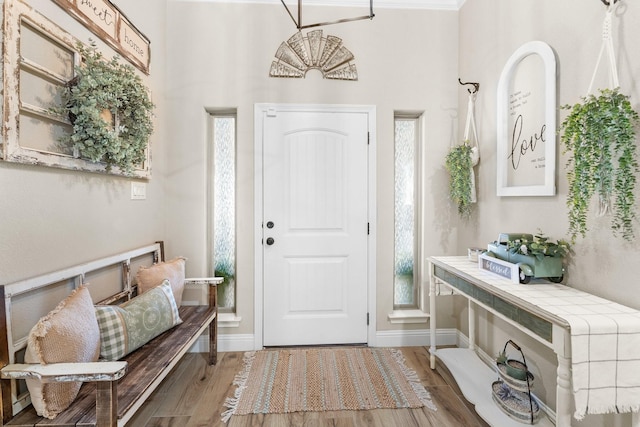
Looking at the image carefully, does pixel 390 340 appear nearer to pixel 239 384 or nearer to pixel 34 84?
pixel 239 384

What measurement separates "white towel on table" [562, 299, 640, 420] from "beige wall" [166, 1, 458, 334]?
62.5 inches

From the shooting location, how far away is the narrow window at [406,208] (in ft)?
9.07

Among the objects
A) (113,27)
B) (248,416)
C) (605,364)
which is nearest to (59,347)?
(248,416)

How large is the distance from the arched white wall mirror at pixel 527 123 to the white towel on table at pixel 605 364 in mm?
771

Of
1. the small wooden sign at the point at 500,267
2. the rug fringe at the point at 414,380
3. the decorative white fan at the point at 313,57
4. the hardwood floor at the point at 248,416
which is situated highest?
the decorative white fan at the point at 313,57

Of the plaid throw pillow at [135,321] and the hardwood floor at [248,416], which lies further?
the hardwood floor at [248,416]

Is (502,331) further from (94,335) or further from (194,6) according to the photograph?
(194,6)

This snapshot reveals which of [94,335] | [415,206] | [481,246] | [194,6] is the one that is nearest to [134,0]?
[194,6]

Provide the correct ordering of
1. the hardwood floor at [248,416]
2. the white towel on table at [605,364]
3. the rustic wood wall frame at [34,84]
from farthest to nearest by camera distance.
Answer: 1. the hardwood floor at [248,416]
2. the rustic wood wall frame at [34,84]
3. the white towel on table at [605,364]

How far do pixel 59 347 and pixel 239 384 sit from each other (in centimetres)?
125

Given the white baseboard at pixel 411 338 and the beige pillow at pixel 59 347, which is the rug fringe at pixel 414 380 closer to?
the white baseboard at pixel 411 338

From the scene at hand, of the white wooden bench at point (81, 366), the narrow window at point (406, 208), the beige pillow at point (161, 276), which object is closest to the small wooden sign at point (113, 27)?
the white wooden bench at point (81, 366)

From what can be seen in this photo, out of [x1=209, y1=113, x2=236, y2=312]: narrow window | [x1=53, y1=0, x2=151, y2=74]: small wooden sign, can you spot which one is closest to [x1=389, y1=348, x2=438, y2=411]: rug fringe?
[x1=209, y1=113, x2=236, y2=312]: narrow window

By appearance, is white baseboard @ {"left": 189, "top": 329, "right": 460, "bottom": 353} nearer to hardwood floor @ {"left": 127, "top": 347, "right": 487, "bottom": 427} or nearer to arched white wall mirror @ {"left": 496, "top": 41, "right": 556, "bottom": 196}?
hardwood floor @ {"left": 127, "top": 347, "right": 487, "bottom": 427}
